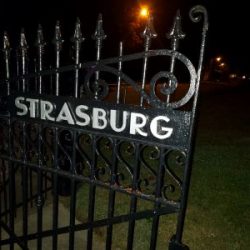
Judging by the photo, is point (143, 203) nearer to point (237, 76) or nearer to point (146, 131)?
point (146, 131)

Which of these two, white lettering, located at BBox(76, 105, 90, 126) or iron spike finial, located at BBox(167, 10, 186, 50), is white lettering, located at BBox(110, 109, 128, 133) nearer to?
white lettering, located at BBox(76, 105, 90, 126)

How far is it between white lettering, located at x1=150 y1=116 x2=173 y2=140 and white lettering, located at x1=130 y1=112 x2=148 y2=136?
0.23 ft

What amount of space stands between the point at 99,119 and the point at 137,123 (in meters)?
0.33

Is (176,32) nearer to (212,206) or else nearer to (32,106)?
(32,106)

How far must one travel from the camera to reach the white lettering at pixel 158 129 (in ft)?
7.79

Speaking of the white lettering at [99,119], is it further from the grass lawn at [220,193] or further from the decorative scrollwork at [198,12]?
the grass lawn at [220,193]

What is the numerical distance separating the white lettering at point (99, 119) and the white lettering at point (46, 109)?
1.42ft

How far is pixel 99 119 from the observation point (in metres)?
2.63

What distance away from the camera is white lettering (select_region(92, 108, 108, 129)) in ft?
8.54

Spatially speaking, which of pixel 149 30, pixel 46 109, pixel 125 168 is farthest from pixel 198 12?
pixel 125 168

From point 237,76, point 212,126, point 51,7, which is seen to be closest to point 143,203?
point 212,126

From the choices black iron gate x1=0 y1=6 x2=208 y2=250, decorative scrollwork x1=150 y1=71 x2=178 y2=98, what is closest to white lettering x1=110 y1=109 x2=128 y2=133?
black iron gate x1=0 y1=6 x2=208 y2=250

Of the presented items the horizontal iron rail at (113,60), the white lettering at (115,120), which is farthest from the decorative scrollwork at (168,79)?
the white lettering at (115,120)

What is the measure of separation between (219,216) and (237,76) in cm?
5875
